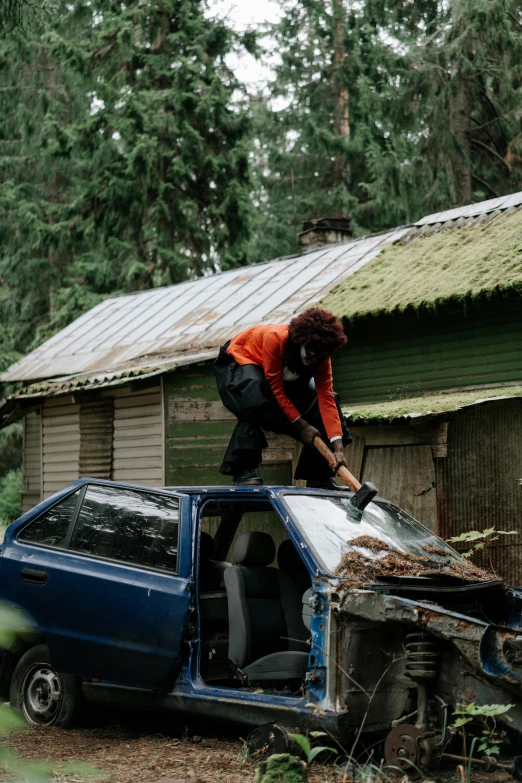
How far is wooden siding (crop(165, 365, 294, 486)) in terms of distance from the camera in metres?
13.6

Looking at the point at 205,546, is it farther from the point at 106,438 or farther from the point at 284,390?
the point at 106,438

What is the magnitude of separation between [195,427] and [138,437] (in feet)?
4.44

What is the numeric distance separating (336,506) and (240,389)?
4.15ft

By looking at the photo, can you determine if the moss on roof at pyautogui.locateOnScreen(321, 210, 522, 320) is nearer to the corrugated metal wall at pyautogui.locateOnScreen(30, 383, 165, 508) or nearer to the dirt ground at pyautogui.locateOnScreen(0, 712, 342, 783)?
the corrugated metal wall at pyautogui.locateOnScreen(30, 383, 165, 508)

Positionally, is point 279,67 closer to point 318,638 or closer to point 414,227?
point 414,227

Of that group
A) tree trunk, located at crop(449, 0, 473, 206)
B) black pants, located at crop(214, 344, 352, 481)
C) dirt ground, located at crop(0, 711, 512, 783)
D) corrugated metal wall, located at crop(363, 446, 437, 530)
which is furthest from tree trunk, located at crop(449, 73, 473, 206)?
dirt ground, located at crop(0, 711, 512, 783)

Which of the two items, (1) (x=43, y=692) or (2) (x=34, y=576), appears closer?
(2) (x=34, y=576)

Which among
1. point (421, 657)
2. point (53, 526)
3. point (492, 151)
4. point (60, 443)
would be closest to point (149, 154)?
point (492, 151)

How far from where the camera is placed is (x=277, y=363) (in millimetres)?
6500

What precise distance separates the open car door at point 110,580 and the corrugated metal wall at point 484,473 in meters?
4.28

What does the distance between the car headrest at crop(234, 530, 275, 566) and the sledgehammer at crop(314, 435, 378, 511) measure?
1.96 ft

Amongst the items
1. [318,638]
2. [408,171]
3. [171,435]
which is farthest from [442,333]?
[408,171]

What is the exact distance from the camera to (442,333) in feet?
40.3

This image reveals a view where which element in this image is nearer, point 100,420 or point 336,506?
point 336,506
